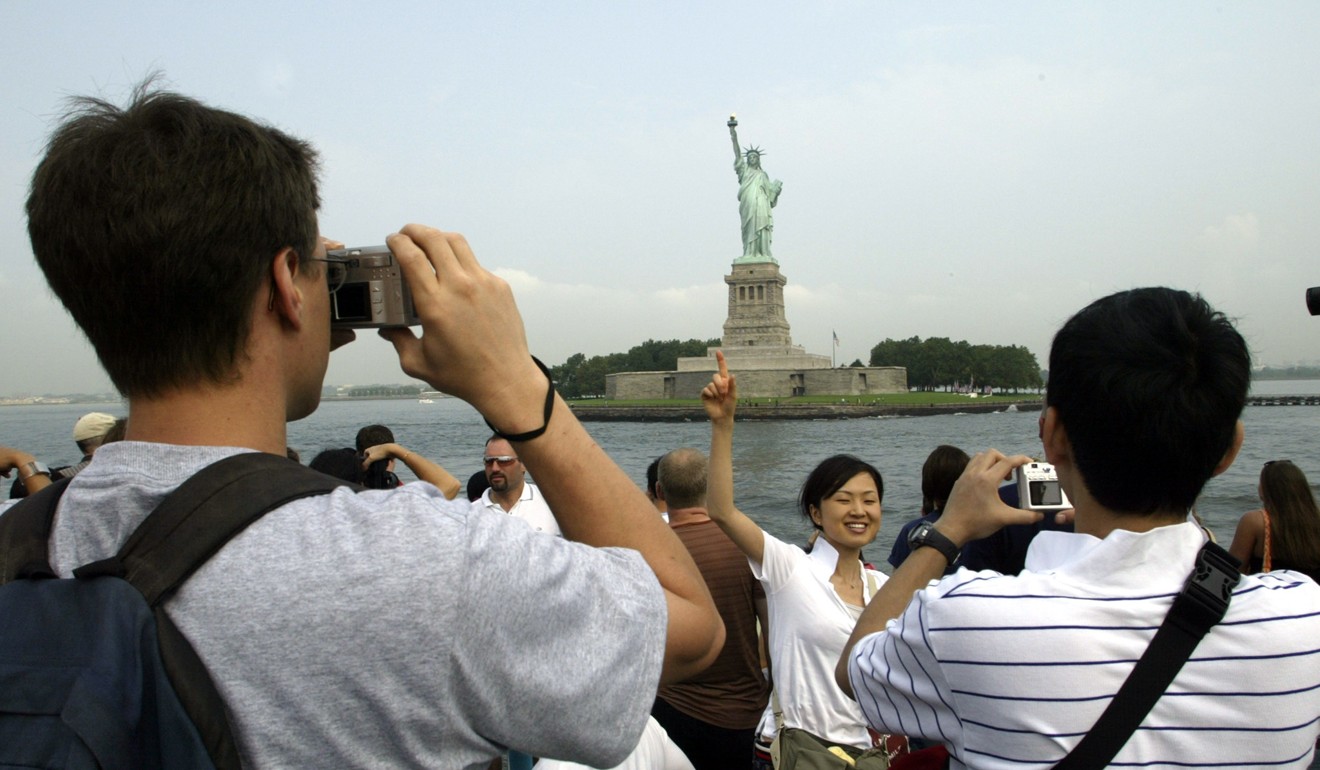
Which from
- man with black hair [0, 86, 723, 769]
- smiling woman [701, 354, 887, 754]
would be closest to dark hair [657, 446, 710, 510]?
smiling woman [701, 354, 887, 754]

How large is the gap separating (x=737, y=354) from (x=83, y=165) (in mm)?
55223

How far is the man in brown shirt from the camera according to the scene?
3162 mm

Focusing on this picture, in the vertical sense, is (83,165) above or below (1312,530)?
above

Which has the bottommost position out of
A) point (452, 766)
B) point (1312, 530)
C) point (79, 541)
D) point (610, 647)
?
point (1312, 530)

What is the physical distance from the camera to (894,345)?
91.1m

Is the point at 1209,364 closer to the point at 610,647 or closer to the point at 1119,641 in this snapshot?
the point at 1119,641

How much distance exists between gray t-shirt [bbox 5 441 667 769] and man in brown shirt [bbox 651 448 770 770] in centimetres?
228

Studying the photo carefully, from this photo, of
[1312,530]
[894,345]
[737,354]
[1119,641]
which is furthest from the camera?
[894,345]

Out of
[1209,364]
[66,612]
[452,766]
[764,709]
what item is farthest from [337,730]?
[764,709]

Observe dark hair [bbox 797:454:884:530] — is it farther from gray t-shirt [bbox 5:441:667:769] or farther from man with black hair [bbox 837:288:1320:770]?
gray t-shirt [bbox 5:441:667:769]

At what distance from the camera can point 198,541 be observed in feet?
2.97

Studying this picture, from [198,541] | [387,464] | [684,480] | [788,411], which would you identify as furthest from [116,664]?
[788,411]

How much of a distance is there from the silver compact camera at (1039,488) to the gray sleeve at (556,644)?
1.21m

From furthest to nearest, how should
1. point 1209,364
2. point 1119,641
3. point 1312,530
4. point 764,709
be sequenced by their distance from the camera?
point 1312,530 → point 764,709 → point 1209,364 → point 1119,641
